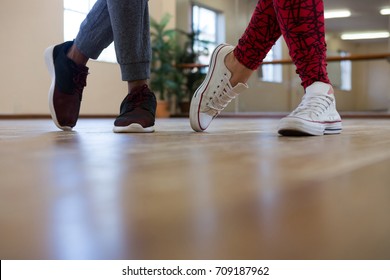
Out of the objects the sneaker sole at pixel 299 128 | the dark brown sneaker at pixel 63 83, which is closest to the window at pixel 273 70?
the dark brown sneaker at pixel 63 83

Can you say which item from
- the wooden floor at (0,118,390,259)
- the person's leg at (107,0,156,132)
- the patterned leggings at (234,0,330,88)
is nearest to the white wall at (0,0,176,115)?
the person's leg at (107,0,156,132)

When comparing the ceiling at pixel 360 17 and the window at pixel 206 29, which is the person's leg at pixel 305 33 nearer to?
the ceiling at pixel 360 17

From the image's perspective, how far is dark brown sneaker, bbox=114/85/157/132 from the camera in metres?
1.03

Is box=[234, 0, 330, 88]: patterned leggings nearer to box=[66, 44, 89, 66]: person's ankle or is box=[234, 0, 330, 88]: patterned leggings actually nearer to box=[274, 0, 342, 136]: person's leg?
box=[274, 0, 342, 136]: person's leg

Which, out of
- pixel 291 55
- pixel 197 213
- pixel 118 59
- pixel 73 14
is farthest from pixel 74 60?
pixel 73 14

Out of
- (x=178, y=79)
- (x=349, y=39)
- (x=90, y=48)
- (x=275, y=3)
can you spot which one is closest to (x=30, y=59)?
(x=178, y=79)

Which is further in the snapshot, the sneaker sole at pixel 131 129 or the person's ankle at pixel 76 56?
the person's ankle at pixel 76 56

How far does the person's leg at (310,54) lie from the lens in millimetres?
899

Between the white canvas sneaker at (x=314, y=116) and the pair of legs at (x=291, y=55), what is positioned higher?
the pair of legs at (x=291, y=55)

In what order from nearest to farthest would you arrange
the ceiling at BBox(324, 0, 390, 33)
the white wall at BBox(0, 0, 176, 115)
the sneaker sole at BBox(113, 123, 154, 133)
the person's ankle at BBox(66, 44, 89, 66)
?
the sneaker sole at BBox(113, 123, 154, 133)
the person's ankle at BBox(66, 44, 89, 66)
the white wall at BBox(0, 0, 176, 115)
the ceiling at BBox(324, 0, 390, 33)

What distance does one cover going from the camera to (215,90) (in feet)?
3.52

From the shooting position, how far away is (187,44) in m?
6.08

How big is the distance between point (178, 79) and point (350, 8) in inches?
78.7
